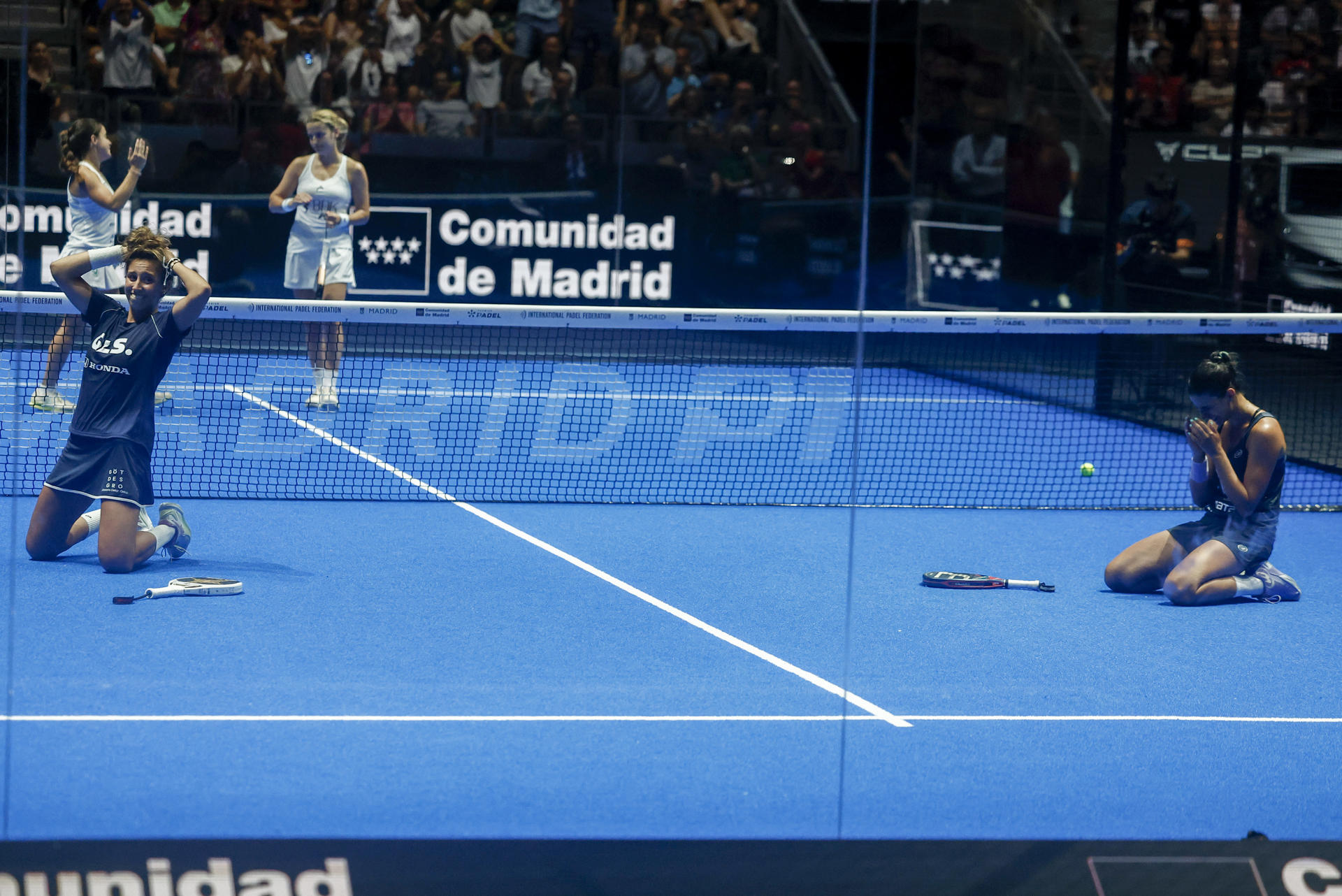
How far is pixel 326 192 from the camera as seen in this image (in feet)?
42.4

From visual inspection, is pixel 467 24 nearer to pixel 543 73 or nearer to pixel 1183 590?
pixel 543 73

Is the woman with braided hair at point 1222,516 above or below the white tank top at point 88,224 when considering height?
below

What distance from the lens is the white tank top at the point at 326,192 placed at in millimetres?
12922

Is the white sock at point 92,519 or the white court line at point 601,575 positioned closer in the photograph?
the white court line at point 601,575

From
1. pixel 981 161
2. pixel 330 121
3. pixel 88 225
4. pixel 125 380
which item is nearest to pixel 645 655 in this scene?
pixel 125 380

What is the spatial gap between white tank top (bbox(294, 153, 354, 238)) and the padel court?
156 centimetres

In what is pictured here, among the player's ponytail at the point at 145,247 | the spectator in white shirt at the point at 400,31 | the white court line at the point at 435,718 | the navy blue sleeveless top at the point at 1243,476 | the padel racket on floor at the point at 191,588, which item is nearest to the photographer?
the white court line at the point at 435,718

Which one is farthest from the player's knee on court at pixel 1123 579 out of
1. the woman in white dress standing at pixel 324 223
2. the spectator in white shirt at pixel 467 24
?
the spectator in white shirt at pixel 467 24

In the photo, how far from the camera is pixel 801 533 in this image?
9898mm

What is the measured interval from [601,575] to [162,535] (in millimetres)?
2150

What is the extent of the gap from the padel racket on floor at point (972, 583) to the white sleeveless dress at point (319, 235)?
245 inches

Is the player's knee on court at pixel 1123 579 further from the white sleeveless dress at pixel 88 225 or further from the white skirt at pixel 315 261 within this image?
the white sleeveless dress at pixel 88 225

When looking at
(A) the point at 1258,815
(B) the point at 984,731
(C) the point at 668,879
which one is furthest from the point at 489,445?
(C) the point at 668,879

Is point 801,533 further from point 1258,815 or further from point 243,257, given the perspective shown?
point 243,257
